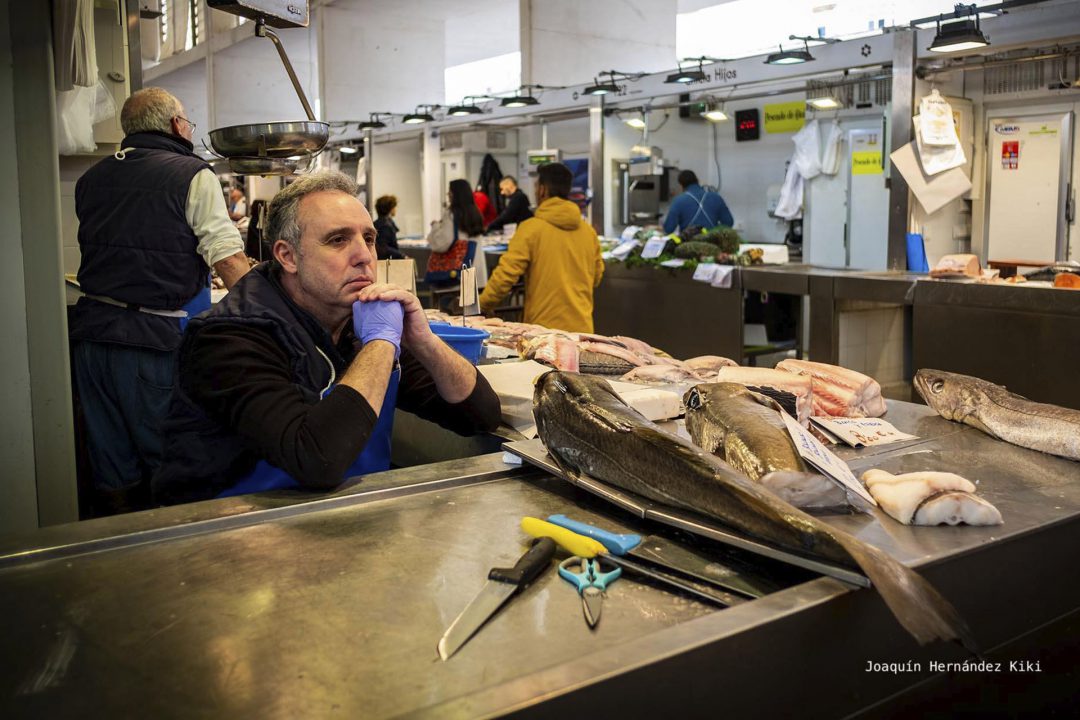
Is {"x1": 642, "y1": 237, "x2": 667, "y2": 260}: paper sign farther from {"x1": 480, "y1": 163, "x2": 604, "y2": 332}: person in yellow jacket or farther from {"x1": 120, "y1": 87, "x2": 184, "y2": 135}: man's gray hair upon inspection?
{"x1": 120, "y1": 87, "x2": 184, "y2": 135}: man's gray hair

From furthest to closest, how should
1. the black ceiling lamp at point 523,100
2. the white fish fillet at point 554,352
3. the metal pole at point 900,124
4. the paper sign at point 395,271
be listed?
1. the black ceiling lamp at point 523,100
2. the metal pole at point 900,124
3. the paper sign at point 395,271
4. the white fish fillet at point 554,352

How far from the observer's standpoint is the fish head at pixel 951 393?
2.57 meters

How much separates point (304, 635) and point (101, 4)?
5.63 m

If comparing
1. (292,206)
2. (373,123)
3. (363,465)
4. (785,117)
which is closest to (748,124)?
(785,117)

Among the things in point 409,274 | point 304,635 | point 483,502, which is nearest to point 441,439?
point 483,502

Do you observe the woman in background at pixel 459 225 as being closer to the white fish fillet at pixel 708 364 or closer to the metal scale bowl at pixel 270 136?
the metal scale bowl at pixel 270 136

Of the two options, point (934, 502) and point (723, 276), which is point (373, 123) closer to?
point (723, 276)

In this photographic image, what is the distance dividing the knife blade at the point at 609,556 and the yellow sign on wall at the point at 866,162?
10154 millimetres

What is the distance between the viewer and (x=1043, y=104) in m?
8.49

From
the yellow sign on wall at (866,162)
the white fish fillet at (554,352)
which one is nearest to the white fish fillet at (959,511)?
the white fish fillet at (554,352)

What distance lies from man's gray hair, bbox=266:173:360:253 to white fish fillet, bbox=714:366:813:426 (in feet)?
4.07

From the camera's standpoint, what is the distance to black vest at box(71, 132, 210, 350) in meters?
4.02

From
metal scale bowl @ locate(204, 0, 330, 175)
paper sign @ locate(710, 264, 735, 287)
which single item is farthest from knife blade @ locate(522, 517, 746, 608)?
paper sign @ locate(710, 264, 735, 287)

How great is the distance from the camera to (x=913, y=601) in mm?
1336
